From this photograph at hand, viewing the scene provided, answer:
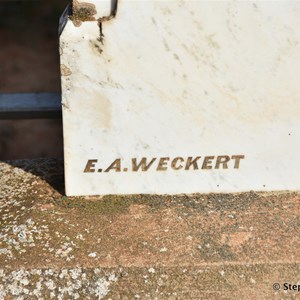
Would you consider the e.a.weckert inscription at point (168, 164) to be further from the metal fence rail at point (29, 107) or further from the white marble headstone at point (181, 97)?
the metal fence rail at point (29, 107)

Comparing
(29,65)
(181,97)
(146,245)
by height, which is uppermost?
(181,97)

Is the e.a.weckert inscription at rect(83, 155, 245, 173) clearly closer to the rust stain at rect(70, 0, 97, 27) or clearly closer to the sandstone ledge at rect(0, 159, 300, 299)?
the sandstone ledge at rect(0, 159, 300, 299)

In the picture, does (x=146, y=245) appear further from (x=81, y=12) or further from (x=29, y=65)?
(x=29, y=65)

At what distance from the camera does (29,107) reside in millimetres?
2262

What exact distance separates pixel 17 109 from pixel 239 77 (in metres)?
0.76

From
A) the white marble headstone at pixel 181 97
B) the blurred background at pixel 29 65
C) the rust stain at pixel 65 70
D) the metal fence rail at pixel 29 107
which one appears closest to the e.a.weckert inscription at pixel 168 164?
the white marble headstone at pixel 181 97

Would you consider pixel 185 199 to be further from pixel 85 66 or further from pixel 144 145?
pixel 85 66

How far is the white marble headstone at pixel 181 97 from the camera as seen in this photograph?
183 centimetres

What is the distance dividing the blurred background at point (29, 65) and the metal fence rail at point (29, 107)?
1.41 m

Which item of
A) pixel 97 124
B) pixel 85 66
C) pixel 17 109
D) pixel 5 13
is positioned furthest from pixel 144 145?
pixel 5 13

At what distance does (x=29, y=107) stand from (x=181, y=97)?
1.93 ft

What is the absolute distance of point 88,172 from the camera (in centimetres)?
196

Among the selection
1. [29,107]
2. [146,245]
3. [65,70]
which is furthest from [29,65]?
[146,245]

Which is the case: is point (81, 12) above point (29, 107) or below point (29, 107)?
above
